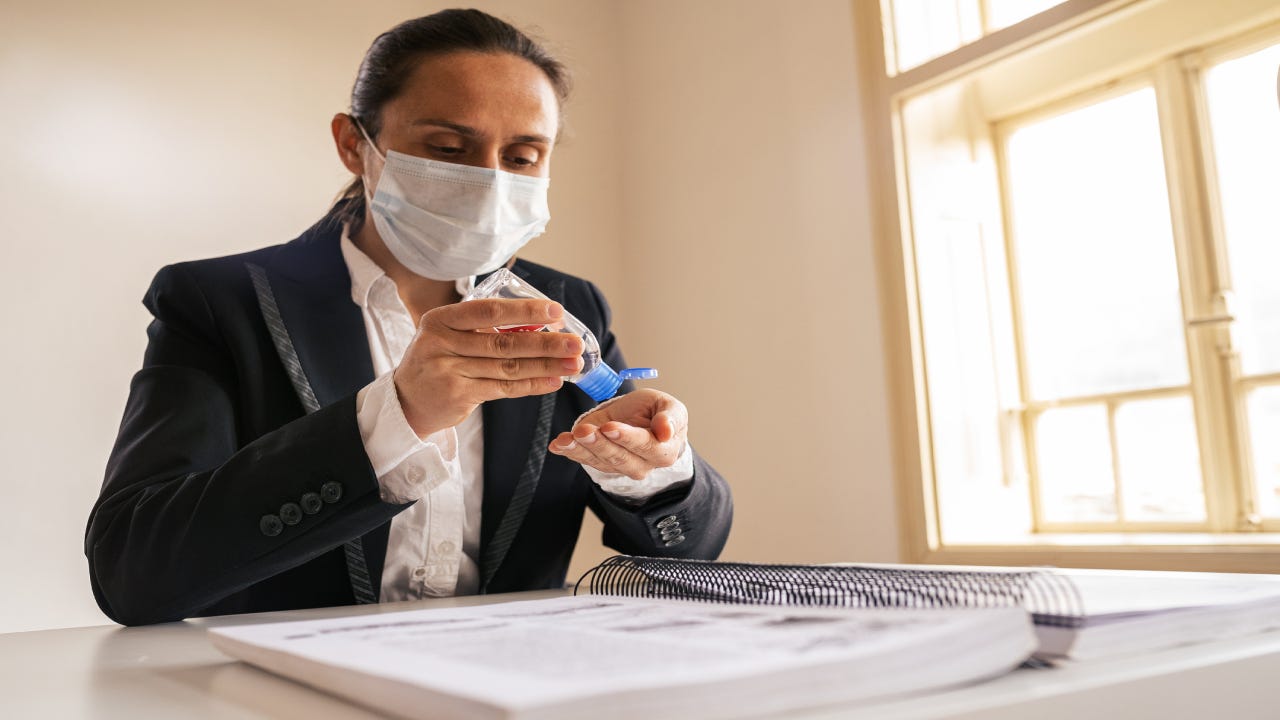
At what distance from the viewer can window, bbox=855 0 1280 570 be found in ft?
7.68

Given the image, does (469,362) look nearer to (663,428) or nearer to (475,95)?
(663,428)

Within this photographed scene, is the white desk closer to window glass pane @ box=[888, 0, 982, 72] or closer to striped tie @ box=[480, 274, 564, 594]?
striped tie @ box=[480, 274, 564, 594]

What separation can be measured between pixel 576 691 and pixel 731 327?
9.59ft

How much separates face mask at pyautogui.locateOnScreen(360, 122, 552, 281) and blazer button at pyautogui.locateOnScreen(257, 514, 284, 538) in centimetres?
58

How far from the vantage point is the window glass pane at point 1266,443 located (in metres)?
2.29

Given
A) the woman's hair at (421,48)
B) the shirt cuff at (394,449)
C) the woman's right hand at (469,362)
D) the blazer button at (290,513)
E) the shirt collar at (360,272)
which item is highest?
the woman's hair at (421,48)

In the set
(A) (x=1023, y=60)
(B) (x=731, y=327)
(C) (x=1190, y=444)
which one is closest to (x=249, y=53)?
(B) (x=731, y=327)

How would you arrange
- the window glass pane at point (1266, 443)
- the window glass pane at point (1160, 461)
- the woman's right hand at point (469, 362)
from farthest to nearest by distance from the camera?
the window glass pane at point (1160, 461) → the window glass pane at point (1266, 443) → the woman's right hand at point (469, 362)

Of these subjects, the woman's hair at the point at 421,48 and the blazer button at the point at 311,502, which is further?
the woman's hair at the point at 421,48

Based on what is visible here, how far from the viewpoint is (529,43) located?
4.76 feet

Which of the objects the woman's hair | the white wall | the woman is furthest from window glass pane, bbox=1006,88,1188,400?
the woman's hair

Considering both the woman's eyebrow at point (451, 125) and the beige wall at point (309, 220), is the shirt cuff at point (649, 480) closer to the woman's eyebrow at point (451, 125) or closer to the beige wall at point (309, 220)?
the woman's eyebrow at point (451, 125)

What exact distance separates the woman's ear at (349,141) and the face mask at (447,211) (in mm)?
66

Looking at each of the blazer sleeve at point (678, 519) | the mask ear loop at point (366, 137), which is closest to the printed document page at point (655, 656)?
the blazer sleeve at point (678, 519)
